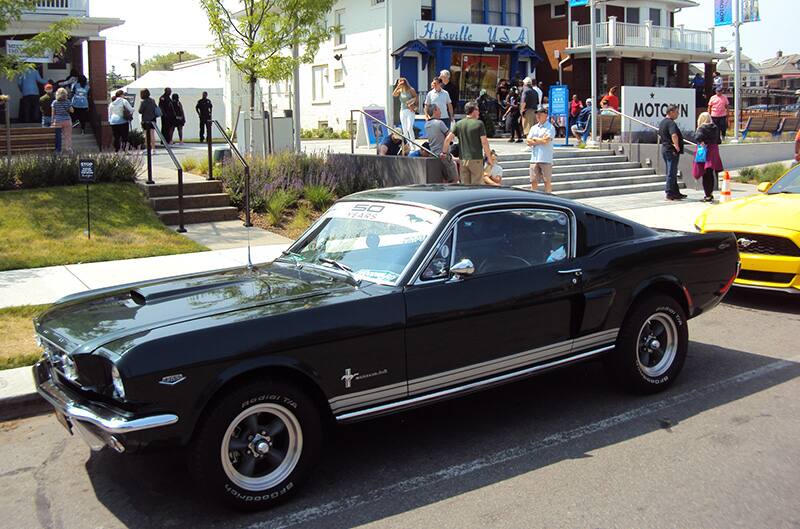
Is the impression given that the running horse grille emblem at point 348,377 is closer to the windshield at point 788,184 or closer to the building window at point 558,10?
the windshield at point 788,184

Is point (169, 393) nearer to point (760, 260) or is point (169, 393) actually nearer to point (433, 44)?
point (760, 260)

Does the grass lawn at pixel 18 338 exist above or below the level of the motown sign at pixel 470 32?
below

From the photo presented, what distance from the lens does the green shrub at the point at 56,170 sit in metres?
13.1

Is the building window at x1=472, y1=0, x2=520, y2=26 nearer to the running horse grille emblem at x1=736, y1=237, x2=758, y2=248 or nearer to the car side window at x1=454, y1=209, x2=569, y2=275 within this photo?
the running horse grille emblem at x1=736, y1=237, x2=758, y2=248

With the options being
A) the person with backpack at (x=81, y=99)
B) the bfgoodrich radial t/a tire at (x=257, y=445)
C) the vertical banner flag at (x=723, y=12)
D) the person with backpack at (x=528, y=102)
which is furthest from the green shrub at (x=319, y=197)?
the vertical banner flag at (x=723, y=12)

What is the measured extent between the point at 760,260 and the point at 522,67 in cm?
2999

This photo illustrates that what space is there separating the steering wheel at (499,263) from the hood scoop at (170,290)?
159 cm

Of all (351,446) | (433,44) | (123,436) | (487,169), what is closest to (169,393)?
(123,436)

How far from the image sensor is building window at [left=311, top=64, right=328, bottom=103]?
1501 inches

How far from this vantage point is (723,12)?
2881 centimetres

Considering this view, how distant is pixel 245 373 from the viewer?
408cm

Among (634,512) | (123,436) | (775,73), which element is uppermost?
(775,73)

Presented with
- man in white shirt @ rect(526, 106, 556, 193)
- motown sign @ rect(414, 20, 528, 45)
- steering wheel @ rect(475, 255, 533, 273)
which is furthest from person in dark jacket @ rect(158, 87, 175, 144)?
steering wheel @ rect(475, 255, 533, 273)

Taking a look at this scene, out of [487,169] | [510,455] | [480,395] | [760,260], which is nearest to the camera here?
[510,455]
